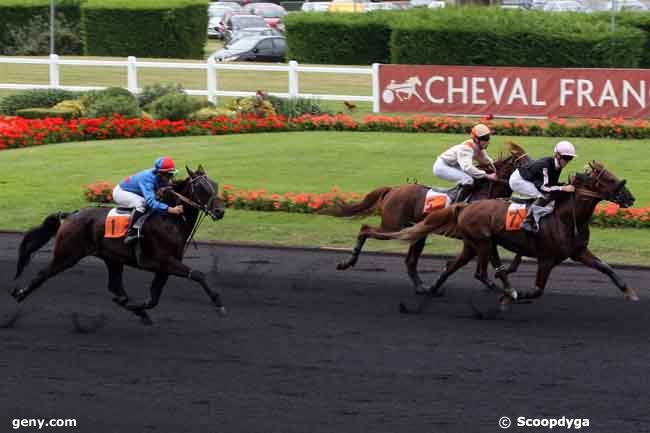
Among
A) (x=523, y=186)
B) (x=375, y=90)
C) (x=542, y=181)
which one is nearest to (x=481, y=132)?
(x=523, y=186)

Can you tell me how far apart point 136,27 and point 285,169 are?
1826cm

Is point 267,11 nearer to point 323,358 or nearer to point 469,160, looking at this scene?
point 469,160

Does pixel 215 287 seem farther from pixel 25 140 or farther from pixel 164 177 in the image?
pixel 25 140

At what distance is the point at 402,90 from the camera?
2622cm

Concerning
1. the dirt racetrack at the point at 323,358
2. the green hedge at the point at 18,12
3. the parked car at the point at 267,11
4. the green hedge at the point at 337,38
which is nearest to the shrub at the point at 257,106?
the green hedge at the point at 337,38

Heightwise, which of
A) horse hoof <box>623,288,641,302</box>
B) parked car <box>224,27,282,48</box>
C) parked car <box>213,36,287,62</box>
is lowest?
horse hoof <box>623,288,641,302</box>

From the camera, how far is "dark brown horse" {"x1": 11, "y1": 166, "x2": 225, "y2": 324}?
11609 millimetres

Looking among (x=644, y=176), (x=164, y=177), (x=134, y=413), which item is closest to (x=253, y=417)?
(x=134, y=413)

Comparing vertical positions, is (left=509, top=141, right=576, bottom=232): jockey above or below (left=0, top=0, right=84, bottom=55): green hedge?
below

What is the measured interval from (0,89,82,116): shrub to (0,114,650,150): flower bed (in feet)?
6.07

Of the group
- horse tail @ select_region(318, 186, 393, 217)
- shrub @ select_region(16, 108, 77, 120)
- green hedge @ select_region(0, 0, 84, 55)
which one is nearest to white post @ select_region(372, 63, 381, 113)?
shrub @ select_region(16, 108, 77, 120)

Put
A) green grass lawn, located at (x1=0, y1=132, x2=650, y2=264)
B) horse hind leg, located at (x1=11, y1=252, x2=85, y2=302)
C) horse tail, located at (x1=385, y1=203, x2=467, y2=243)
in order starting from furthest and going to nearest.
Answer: green grass lawn, located at (x1=0, y1=132, x2=650, y2=264) < horse tail, located at (x1=385, y1=203, x2=467, y2=243) < horse hind leg, located at (x1=11, y1=252, x2=85, y2=302)

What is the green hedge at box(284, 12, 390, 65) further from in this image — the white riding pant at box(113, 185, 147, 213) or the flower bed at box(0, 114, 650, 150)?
the white riding pant at box(113, 185, 147, 213)

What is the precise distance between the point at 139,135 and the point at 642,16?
49.0 ft
